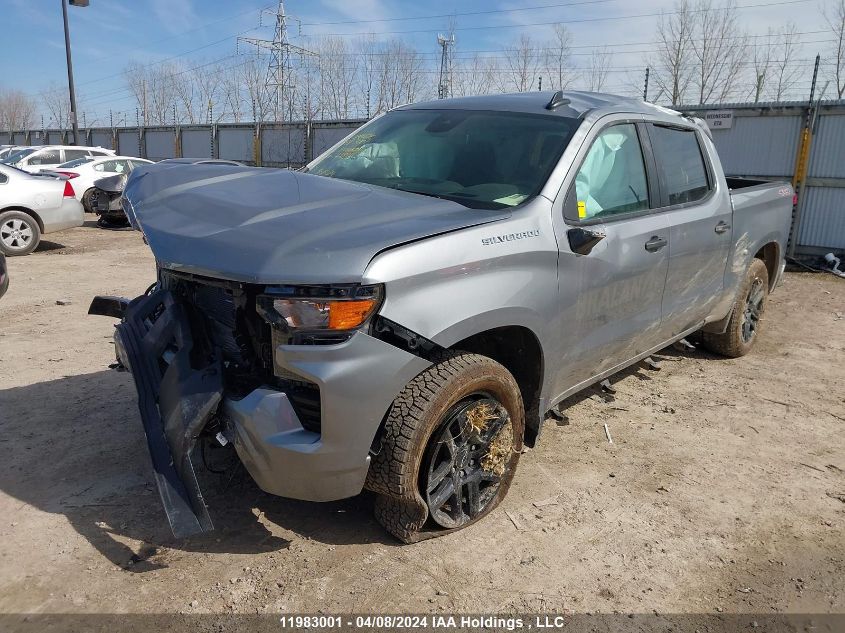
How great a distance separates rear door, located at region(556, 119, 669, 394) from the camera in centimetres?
341

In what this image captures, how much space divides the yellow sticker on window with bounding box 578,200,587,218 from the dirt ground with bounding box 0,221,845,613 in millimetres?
1421

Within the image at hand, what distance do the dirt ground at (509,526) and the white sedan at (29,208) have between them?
652cm

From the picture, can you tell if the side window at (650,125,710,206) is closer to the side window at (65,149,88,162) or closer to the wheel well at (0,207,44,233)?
the wheel well at (0,207,44,233)

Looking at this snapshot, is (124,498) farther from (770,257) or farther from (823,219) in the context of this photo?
(823,219)

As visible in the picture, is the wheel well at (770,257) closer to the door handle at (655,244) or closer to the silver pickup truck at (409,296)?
the silver pickup truck at (409,296)

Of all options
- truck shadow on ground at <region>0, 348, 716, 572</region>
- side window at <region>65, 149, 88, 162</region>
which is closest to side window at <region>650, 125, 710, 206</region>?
truck shadow on ground at <region>0, 348, 716, 572</region>

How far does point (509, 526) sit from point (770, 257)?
412 cm

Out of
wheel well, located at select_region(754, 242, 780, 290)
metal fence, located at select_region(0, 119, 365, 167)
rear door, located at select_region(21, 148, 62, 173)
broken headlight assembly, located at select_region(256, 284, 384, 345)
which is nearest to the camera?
broken headlight assembly, located at select_region(256, 284, 384, 345)

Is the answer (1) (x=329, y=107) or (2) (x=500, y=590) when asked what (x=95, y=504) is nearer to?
(2) (x=500, y=590)

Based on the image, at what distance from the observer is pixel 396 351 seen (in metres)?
2.60

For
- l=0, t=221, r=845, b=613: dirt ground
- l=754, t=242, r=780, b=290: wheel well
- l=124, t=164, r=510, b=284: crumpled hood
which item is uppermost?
l=124, t=164, r=510, b=284: crumpled hood

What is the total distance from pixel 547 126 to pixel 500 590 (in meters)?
2.36

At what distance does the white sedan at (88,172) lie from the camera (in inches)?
607

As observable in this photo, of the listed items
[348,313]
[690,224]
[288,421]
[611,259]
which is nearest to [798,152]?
[690,224]
